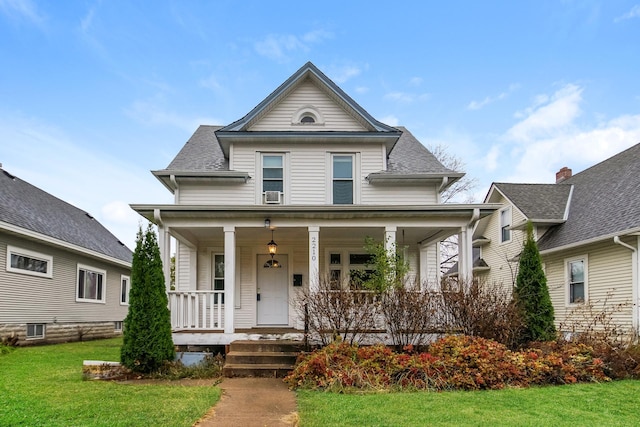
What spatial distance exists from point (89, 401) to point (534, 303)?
792 centimetres

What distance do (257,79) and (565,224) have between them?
11.8 metres

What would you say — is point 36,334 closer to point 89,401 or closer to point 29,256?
point 29,256

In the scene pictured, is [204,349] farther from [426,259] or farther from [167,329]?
[426,259]

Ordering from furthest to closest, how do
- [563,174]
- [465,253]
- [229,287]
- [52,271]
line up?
[563,174]
[52,271]
[465,253]
[229,287]

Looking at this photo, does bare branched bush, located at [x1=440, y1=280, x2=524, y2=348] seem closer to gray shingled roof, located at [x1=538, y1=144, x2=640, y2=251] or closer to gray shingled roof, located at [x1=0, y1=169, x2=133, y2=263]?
gray shingled roof, located at [x1=538, y1=144, x2=640, y2=251]

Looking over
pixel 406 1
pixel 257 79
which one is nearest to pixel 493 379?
pixel 406 1

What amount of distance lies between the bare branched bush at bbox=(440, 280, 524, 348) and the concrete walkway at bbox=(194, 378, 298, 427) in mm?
3491

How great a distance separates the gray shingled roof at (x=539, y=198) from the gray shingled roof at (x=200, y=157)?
9851 mm

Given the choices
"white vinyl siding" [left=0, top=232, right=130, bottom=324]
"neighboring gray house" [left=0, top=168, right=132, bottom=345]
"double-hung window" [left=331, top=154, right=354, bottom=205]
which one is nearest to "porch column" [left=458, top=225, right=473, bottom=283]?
"double-hung window" [left=331, top=154, right=354, bottom=205]

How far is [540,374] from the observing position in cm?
711

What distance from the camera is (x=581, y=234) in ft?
42.6

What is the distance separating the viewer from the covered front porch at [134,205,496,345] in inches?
372

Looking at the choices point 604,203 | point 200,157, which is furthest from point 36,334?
point 604,203

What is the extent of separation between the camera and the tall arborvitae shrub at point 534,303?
29.4 feet
